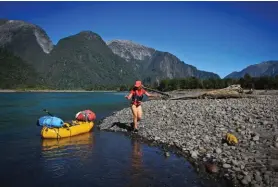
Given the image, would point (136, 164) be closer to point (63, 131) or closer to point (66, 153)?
point (66, 153)

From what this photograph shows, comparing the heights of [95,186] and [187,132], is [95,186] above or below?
below

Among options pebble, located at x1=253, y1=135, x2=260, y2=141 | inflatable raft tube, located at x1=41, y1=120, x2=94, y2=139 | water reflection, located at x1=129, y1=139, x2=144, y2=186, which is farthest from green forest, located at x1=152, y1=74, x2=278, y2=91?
water reflection, located at x1=129, y1=139, x2=144, y2=186

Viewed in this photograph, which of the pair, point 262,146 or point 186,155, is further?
point 186,155

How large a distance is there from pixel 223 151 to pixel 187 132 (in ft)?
15.4

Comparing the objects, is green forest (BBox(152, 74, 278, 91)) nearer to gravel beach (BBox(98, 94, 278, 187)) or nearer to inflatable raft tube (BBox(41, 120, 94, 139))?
gravel beach (BBox(98, 94, 278, 187))

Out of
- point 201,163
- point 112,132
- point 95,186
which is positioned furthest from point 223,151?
point 112,132

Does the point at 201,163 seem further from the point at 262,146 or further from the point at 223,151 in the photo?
the point at 262,146

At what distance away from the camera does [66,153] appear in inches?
611

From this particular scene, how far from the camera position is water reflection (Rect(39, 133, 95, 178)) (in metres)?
12.8

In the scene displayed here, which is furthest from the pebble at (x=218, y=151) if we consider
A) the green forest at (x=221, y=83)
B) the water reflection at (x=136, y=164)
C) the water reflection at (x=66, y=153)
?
the green forest at (x=221, y=83)

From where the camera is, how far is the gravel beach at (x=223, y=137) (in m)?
10.9

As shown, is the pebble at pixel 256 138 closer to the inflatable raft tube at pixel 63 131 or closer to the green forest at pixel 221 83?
the inflatable raft tube at pixel 63 131

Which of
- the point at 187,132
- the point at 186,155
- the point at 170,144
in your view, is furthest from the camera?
the point at 187,132

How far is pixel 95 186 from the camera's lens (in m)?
10.5
